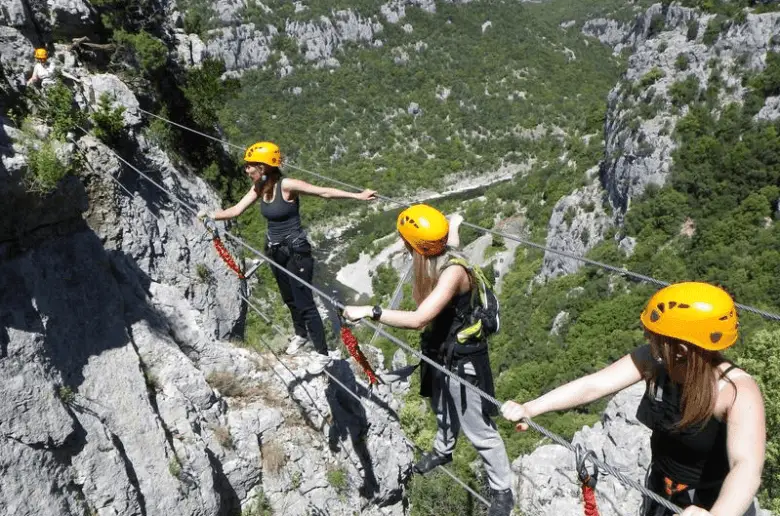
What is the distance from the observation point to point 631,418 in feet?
50.8

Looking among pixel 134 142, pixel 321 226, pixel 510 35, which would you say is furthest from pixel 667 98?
pixel 510 35

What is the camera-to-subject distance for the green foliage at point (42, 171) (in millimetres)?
6051

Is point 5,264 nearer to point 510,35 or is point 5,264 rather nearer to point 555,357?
point 555,357

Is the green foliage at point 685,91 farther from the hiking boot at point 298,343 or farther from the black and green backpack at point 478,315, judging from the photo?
the black and green backpack at point 478,315

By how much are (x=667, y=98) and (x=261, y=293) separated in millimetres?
42422

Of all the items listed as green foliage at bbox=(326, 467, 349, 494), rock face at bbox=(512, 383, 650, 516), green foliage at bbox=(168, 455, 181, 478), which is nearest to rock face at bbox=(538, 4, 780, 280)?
rock face at bbox=(512, 383, 650, 516)

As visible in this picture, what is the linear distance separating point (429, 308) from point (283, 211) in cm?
308

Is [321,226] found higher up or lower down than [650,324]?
lower down

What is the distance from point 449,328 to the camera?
4.06 meters

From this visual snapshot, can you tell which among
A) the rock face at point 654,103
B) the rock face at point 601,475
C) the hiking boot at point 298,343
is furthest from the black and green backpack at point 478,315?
the rock face at point 654,103

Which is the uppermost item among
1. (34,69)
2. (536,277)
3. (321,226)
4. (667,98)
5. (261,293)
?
(34,69)

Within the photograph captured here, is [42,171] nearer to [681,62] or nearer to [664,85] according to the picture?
[664,85]

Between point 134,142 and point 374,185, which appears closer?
point 134,142

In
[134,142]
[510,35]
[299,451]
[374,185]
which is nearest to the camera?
[299,451]
